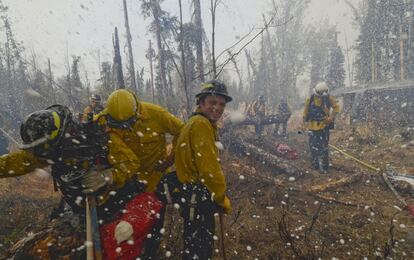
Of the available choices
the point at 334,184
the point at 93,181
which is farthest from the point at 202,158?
the point at 334,184

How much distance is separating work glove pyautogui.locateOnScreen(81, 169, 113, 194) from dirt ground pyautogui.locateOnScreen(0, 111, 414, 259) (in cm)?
123

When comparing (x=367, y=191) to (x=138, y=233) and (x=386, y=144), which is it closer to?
(x=138, y=233)

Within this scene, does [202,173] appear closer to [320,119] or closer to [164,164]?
[164,164]

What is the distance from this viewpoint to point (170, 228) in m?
4.00

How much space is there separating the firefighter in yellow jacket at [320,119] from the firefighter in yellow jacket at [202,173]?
5.54m

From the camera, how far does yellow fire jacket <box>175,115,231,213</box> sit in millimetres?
2637

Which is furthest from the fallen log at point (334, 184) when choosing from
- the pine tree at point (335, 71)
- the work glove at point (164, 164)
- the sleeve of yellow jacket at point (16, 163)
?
the pine tree at point (335, 71)

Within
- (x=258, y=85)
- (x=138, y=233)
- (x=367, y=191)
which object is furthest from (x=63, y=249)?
(x=258, y=85)

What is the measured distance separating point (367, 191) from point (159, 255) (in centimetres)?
475

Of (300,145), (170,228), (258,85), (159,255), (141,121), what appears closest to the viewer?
(141,121)

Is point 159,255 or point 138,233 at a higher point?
point 138,233

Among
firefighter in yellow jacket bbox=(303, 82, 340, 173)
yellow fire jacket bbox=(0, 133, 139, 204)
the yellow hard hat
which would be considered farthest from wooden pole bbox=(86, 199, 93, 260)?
firefighter in yellow jacket bbox=(303, 82, 340, 173)

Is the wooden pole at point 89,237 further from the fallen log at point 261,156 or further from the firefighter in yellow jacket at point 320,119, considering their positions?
the firefighter in yellow jacket at point 320,119

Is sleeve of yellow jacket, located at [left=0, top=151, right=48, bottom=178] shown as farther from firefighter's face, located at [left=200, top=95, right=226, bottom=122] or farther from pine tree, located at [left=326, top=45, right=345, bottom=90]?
pine tree, located at [left=326, top=45, right=345, bottom=90]
